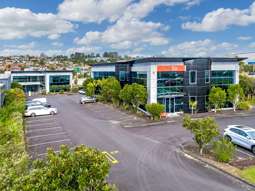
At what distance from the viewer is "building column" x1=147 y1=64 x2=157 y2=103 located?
105 feet

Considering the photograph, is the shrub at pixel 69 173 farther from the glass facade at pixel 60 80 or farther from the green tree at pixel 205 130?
the glass facade at pixel 60 80

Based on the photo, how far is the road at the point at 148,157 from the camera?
12.9 meters

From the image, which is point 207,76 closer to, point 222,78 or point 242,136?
point 222,78

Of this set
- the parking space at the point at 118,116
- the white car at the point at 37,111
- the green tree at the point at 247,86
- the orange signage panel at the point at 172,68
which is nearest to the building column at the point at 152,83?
the orange signage panel at the point at 172,68

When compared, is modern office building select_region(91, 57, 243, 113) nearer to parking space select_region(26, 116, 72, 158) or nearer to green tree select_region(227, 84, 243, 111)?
green tree select_region(227, 84, 243, 111)

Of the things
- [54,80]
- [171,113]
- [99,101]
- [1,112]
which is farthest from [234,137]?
[54,80]

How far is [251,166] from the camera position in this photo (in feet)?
50.2

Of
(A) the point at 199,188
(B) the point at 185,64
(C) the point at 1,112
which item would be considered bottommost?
(A) the point at 199,188

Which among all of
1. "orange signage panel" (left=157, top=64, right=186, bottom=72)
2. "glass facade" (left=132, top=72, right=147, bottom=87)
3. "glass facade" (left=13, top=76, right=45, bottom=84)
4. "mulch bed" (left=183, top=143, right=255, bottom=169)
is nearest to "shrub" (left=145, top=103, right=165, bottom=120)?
"glass facade" (left=132, top=72, right=147, bottom=87)

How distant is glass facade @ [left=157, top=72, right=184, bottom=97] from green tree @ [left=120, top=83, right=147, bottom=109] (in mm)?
2412

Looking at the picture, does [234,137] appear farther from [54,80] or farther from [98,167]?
[54,80]

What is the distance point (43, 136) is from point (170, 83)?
716 inches

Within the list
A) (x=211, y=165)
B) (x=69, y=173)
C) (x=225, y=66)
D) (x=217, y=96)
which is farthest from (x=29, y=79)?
(x=69, y=173)

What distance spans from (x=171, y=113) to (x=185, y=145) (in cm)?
1400
